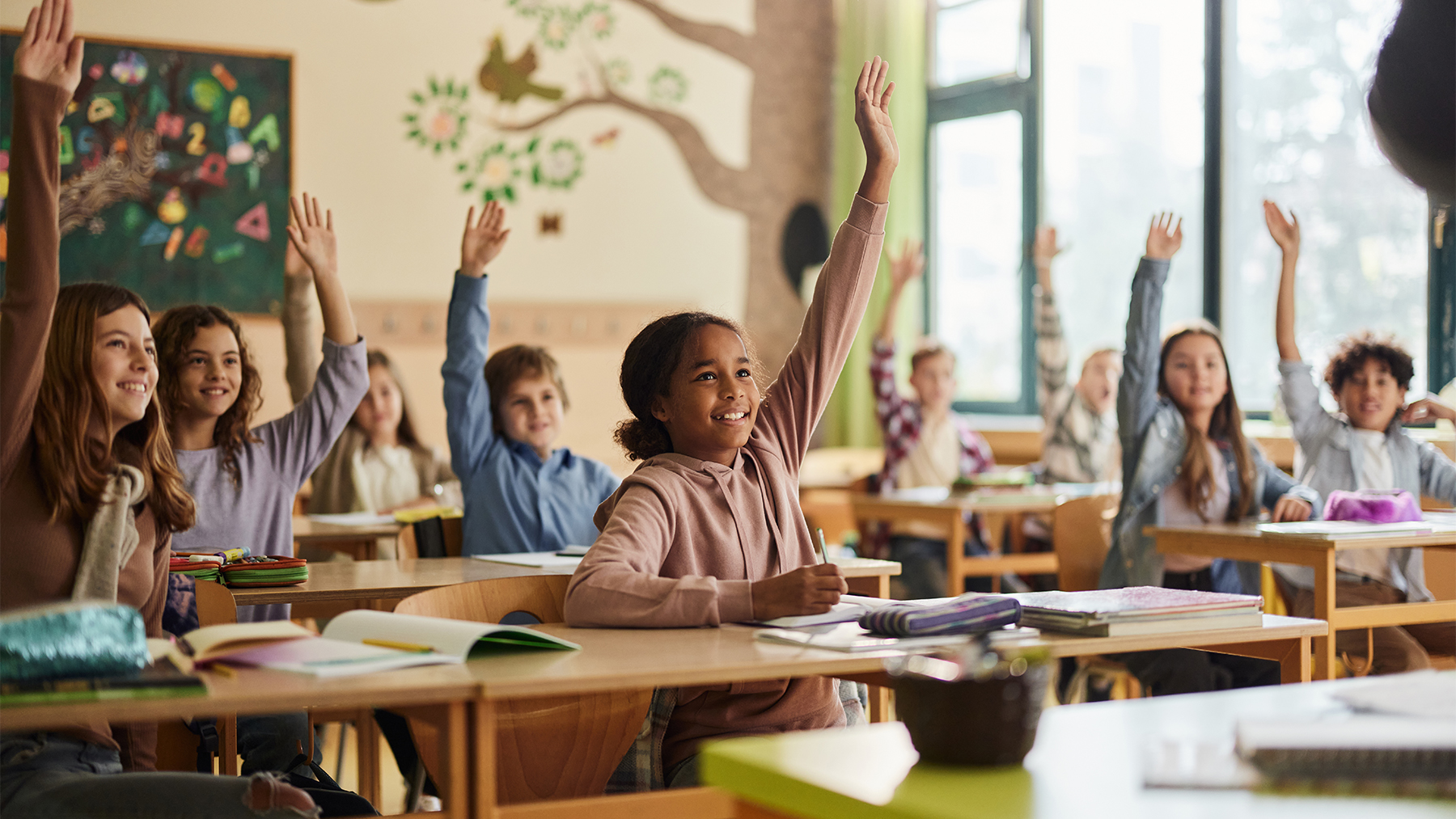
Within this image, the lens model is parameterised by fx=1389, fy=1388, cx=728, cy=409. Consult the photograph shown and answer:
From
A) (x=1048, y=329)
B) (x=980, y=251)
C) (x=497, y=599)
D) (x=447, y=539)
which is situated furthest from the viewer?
(x=980, y=251)

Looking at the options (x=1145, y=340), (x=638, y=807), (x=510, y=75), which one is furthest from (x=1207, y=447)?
(x=510, y=75)

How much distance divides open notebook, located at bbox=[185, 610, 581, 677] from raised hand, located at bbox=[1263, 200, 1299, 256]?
104 inches

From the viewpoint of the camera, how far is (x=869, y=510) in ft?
14.5

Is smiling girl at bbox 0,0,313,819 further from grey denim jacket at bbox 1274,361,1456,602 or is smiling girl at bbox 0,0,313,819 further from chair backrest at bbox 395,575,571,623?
grey denim jacket at bbox 1274,361,1456,602

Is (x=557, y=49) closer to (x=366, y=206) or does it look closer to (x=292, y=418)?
(x=366, y=206)

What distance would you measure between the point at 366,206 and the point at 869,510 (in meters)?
2.65

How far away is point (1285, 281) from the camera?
3.54 meters

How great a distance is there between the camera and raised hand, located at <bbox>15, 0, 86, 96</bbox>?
1.59 meters

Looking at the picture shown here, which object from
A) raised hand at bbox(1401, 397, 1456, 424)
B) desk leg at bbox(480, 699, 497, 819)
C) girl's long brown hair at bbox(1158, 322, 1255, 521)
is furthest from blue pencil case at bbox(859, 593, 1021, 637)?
raised hand at bbox(1401, 397, 1456, 424)

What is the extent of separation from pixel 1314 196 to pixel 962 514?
6.64 ft

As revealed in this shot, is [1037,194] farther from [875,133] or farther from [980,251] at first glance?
[875,133]

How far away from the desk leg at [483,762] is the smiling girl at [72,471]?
208mm

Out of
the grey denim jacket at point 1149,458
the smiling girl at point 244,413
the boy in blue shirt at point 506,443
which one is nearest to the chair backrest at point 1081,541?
the grey denim jacket at point 1149,458

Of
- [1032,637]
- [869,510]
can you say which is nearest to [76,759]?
[1032,637]
